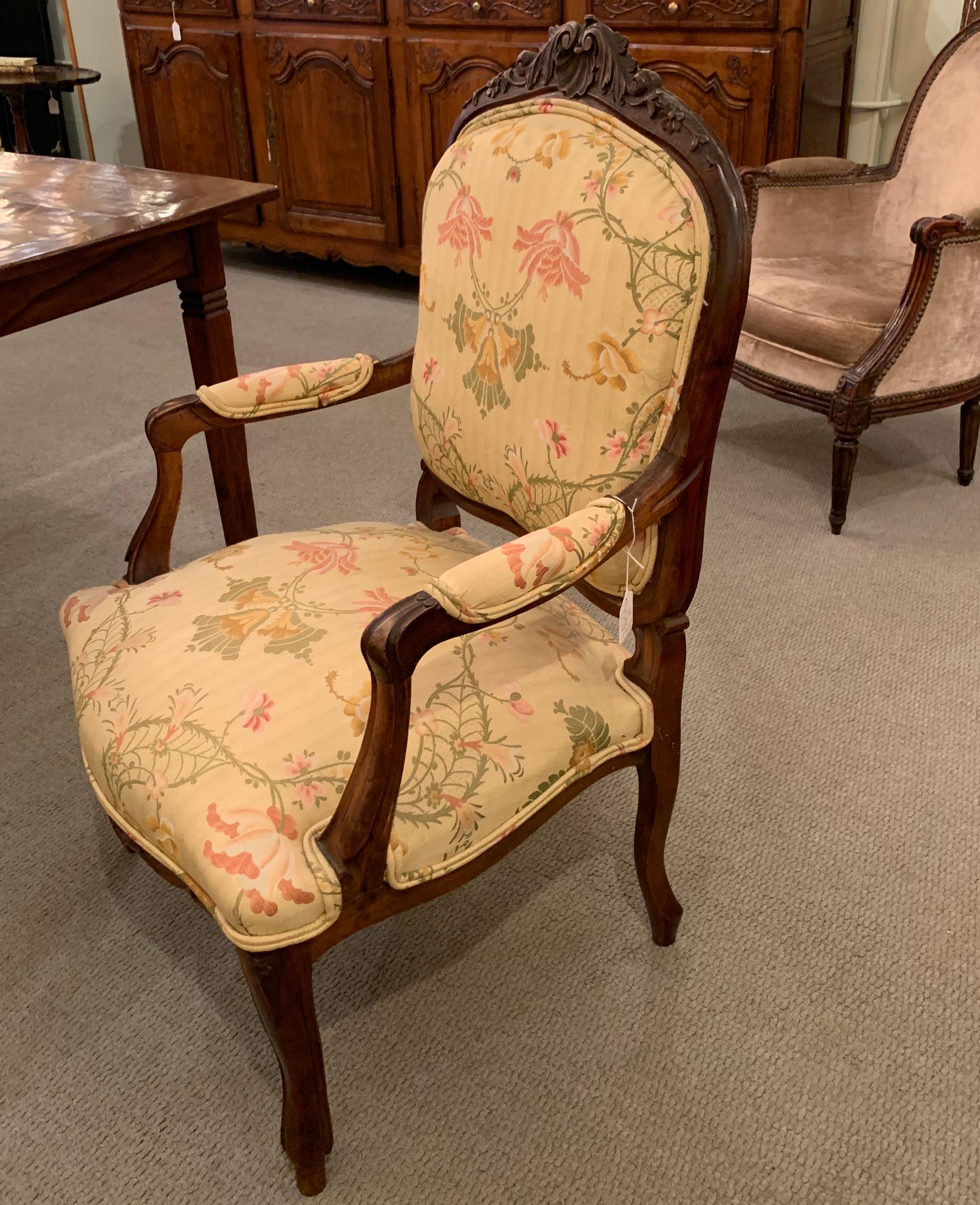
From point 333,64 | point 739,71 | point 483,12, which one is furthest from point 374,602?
point 333,64

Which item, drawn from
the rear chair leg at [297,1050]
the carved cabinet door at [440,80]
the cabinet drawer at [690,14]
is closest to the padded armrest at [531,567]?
the rear chair leg at [297,1050]

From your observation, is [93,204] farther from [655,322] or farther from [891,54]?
[891,54]

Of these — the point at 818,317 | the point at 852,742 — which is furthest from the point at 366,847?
the point at 818,317

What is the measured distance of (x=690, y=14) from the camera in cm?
267

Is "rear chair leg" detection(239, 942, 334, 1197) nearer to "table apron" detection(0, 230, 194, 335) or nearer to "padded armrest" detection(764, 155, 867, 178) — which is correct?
"table apron" detection(0, 230, 194, 335)

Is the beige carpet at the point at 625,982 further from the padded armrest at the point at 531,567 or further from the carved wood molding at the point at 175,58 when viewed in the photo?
the carved wood molding at the point at 175,58

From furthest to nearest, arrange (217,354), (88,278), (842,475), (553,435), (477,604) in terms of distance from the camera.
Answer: (842,475) < (217,354) < (88,278) < (553,435) < (477,604)

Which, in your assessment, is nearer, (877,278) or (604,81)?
(604,81)

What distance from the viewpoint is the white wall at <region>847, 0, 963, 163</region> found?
2.95 m

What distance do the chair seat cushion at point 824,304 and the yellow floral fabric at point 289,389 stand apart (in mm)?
1091

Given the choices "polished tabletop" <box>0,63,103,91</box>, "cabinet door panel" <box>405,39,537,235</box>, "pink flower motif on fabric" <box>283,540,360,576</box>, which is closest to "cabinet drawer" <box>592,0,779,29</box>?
"cabinet door panel" <box>405,39,537,235</box>

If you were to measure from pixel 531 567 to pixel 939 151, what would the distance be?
2.03 meters

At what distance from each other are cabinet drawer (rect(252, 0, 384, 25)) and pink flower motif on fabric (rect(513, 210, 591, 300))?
8.31 ft

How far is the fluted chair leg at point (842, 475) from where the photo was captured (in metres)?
2.22
